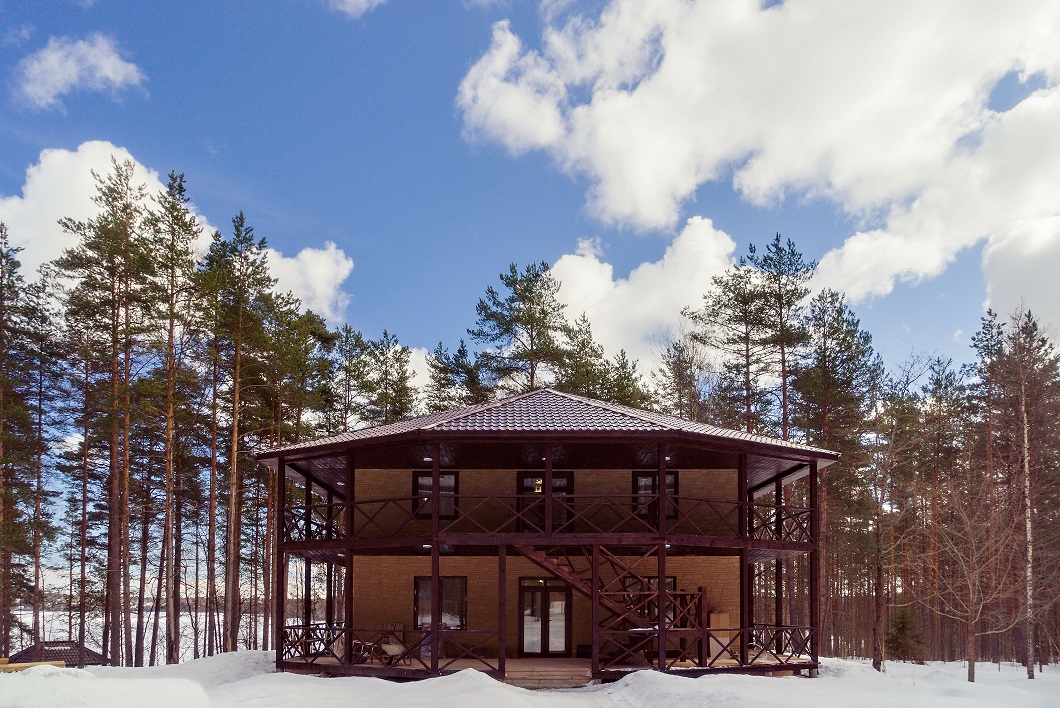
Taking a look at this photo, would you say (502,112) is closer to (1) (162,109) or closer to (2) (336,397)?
(1) (162,109)

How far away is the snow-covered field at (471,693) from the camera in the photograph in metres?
10.6

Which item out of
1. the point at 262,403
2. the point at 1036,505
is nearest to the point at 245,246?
the point at 262,403

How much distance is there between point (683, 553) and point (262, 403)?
61.5ft

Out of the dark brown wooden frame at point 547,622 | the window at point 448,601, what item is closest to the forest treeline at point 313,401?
the window at point 448,601

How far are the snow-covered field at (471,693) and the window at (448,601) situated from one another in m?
5.12

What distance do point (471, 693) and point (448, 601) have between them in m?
8.06

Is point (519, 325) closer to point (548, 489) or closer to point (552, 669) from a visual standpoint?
point (548, 489)

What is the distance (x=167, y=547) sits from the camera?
24.3 metres

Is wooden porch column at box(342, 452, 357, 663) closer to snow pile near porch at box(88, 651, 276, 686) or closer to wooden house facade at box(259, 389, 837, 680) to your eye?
wooden house facade at box(259, 389, 837, 680)

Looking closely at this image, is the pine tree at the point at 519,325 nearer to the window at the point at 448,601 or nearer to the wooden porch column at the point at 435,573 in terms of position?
the window at the point at 448,601

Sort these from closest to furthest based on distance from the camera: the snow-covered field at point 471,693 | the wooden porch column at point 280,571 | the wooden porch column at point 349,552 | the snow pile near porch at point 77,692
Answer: the snow pile near porch at point 77,692 → the snow-covered field at point 471,693 → the wooden porch column at point 349,552 → the wooden porch column at point 280,571

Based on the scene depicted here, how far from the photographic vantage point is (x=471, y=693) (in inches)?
536

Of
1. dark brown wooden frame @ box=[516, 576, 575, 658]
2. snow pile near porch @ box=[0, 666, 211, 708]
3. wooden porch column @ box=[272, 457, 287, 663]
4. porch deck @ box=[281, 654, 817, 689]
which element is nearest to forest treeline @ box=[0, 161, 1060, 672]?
porch deck @ box=[281, 654, 817, 689]

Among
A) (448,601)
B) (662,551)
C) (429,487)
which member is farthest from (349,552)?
(662,551)
